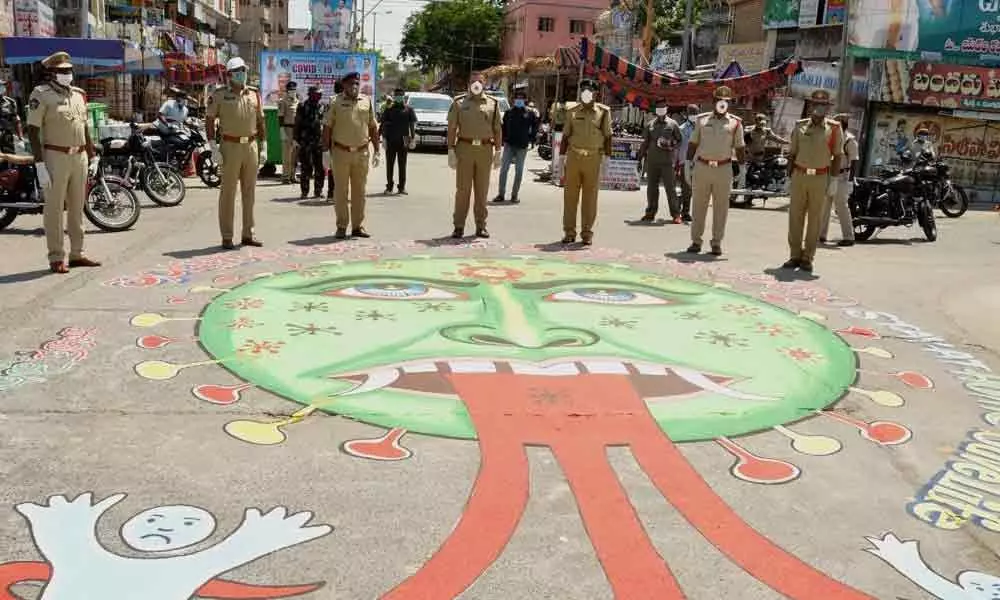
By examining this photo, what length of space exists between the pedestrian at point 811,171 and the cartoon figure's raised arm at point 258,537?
741 centimetres

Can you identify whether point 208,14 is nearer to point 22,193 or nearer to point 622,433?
point 22,193

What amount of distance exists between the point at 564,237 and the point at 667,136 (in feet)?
12.1

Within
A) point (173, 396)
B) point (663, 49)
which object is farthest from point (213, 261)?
point (663, 49)

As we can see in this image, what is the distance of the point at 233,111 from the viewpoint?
9.20m

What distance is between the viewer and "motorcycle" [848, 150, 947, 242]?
505 inches

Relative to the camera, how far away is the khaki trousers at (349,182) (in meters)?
10.1

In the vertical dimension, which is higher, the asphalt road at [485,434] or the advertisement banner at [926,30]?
the advertisement banner at [926,30]

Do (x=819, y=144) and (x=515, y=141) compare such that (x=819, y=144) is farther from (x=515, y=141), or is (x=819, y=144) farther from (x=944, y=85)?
(x=944, y=85)

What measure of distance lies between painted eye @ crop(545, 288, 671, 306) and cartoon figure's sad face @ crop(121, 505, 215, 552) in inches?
172

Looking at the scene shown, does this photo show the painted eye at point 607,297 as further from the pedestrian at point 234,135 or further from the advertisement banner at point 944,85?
the advertisement banner at point 944,85

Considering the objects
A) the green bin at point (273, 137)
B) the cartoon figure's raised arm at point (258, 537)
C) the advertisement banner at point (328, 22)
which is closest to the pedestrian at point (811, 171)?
the cartoon figure's raised arm at point (258, 537)

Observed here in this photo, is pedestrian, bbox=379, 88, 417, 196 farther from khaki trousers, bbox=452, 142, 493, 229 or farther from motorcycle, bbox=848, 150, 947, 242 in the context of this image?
motorcycle, bbox=848, 150, 947, 242


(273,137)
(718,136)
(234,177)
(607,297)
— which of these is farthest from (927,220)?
(273,137)

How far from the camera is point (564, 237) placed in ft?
35.1
